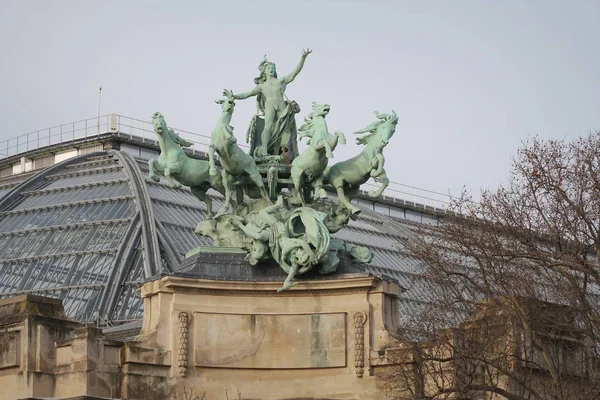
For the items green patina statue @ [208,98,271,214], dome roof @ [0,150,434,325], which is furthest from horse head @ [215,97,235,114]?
dome roof @ [0,150,434,325]

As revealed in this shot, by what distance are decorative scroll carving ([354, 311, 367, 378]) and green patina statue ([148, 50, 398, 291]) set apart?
1.77m

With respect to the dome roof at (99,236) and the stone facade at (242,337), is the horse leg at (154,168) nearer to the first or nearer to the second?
the stone facade at (242,337)

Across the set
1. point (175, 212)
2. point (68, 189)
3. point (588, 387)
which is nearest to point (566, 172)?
point (588, 387)

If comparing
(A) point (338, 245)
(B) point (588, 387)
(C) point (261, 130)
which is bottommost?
(B) point (588, 387)

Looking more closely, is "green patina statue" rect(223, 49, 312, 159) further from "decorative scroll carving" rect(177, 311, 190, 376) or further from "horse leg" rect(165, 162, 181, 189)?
"decorative scroll carving" rect(177, 311, 190, 376)

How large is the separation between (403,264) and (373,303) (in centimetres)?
3267

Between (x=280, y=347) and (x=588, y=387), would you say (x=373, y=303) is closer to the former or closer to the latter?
(x=280, y=347)

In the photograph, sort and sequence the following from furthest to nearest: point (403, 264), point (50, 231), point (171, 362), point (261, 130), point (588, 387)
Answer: point (403, 264)
point (50, 231)
point (261, 130)
point (171, 362)
point (588, 387)

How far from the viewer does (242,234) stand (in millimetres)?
58938

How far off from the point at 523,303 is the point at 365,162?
9617 mm

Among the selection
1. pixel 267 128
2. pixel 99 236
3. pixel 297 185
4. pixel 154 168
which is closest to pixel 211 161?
pixel 154 168

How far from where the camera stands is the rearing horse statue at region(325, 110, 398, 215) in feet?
194

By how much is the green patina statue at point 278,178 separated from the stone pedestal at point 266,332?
937 millimetres

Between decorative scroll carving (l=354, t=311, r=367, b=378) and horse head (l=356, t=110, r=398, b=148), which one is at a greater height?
horse head (l=356, t=110, r=398, b=148)
